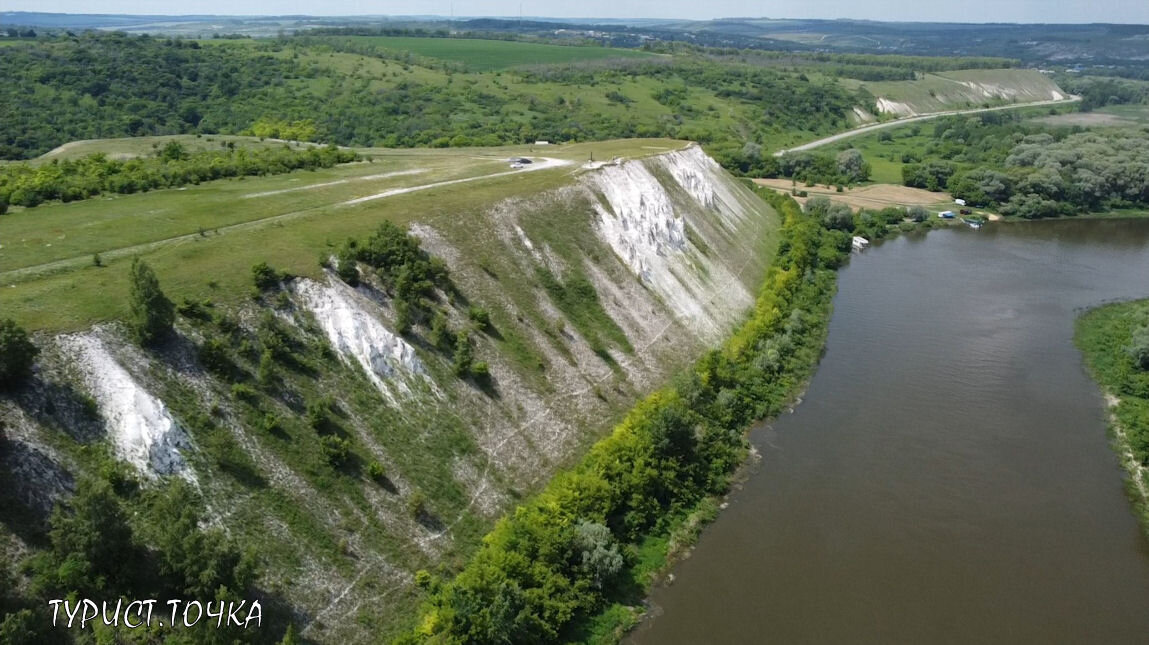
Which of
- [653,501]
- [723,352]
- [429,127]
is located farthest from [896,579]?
[429,127]

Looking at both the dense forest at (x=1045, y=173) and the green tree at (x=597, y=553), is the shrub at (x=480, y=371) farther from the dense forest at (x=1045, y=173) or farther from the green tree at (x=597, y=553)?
the dense forest at (x=1045, y=173)

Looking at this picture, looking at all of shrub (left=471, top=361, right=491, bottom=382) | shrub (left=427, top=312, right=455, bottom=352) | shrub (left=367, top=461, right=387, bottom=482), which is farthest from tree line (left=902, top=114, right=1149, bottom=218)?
shrub (left=367, top=461, right=387, bottom=482)

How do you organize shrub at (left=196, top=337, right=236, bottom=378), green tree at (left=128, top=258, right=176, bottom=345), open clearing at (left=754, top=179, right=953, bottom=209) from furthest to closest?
1. open clearing at (left=754, top=179, right=953, bottom=209)
2. shrub at (left=196, top=337, right=236, bottom=378)
3. green tree at (left=128, top=258, right=176, bottom=345)

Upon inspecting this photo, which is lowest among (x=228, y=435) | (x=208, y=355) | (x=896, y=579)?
(x=896, y=579)

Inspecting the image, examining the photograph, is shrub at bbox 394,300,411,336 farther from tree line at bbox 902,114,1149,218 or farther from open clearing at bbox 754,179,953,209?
tree line at bbox 902,114,1149,218

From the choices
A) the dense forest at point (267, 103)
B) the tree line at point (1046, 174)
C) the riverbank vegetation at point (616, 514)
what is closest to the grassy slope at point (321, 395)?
the riverbank vegetation at point (616, 514)

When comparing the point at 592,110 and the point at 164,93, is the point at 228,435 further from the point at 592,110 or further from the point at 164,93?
the point at 592,110
